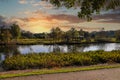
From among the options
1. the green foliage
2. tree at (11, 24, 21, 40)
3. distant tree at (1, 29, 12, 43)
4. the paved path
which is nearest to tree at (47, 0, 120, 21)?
the paved path

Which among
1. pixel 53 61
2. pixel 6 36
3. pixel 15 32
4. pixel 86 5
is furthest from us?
pixel 15 32

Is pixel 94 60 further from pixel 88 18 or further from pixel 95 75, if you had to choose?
pixel 88 18

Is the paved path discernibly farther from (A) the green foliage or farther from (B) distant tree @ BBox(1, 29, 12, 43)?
(B) distant tree @ BBox(1, 29, 12, 43)

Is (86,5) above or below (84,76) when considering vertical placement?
above

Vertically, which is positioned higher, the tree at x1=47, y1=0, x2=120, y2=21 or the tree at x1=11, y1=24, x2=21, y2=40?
the tree at x1=47, y1=0, x2=120, y2=21

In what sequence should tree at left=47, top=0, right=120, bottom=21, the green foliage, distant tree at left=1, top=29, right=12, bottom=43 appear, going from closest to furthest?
1. tree at left=47, top=0, right=120, bottom=21
2. the green foliage
3. distant tree at left=1, top=29, right=12, bottom=43

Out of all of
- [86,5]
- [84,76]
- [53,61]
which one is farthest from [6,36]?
[86,5]

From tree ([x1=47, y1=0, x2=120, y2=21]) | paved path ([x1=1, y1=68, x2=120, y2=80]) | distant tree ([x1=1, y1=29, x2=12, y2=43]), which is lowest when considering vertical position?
distant tree ([x1=1, y1=29, x2=12, y2=43])

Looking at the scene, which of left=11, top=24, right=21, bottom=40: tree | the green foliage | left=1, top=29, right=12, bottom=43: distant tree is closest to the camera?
the green foliage

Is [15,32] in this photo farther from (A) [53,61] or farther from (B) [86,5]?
(B) [86,5]

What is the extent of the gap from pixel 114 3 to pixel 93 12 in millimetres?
1266

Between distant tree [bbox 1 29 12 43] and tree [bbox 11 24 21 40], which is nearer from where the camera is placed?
distant tree [bbox 1 29 12 43]

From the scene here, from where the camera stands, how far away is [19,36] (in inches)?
4353

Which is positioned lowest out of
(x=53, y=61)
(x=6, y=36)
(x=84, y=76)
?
(x=6, y=36)
